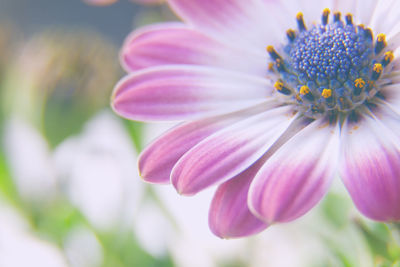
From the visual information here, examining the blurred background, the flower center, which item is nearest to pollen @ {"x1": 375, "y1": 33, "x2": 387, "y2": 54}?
the flower center

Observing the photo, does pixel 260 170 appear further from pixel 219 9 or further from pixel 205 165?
pixel 219 9

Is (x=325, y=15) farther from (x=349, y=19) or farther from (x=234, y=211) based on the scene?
(x=234, y=211)

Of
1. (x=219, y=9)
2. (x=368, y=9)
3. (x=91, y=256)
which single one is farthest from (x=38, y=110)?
(x=368, y=9)

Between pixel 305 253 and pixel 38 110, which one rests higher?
pixel 38 110

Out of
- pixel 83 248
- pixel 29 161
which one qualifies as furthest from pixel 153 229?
pixel 29 161

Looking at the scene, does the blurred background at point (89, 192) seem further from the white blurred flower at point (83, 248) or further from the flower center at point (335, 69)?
the flower center at point (335, 69)

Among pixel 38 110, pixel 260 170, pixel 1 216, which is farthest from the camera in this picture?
pixel 1 216
